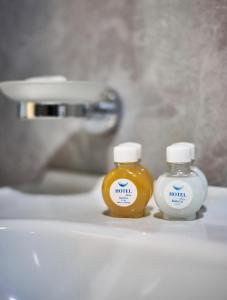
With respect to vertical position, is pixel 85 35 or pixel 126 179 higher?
pixel 85 35

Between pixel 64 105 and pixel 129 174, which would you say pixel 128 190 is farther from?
pixel 64 105

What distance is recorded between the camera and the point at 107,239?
0.52 metres

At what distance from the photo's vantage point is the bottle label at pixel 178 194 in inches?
21.8

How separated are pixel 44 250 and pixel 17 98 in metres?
0.28

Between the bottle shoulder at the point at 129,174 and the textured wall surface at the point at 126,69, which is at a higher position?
the textured wall surface at the point at 126,69

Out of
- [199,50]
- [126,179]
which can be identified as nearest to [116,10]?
[199,50]

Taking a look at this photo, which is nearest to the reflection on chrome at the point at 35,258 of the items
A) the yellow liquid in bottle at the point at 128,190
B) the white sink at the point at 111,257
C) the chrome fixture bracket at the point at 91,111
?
the white sink at the point at 111,257

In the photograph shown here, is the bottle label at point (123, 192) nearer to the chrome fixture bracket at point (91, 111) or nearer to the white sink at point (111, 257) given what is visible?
the white sink at point (111, 257)

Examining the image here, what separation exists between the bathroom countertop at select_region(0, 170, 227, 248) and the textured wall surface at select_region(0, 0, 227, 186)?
94mm

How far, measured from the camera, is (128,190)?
579 mm

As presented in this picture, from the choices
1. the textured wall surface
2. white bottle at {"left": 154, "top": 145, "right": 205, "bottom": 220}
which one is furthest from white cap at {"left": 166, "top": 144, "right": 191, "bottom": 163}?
the textured wall surface

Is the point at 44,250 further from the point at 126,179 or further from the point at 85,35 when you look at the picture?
the point at 85,35

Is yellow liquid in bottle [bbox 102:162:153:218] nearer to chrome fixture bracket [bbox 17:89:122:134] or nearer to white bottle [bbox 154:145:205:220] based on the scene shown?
white bottle [bbox 154:145:205:220]

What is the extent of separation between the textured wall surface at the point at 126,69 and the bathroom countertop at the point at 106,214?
9 cm
